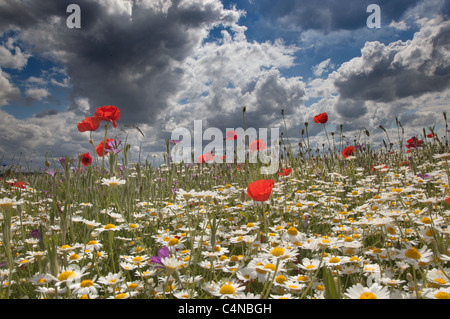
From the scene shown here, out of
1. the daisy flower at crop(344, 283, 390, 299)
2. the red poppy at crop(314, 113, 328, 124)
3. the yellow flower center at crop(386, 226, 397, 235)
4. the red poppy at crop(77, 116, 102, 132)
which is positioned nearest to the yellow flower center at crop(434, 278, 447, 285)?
the daisy flower at crop(344, 283, 390, 299)

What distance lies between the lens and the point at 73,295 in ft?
4.59

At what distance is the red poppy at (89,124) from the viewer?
Result: 320 cm

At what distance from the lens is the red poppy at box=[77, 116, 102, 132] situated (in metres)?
3.20

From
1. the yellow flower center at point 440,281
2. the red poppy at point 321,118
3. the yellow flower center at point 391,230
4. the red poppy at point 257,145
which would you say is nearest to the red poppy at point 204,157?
the red poppy at point 257,145

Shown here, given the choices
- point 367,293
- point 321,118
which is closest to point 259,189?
point 367,293

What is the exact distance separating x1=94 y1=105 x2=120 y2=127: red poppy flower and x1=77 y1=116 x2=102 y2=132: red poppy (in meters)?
0.07

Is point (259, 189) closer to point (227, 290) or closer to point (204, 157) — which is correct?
point (227, 290)

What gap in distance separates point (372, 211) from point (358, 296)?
1.47 metres

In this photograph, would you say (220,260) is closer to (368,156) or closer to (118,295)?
(118,295)

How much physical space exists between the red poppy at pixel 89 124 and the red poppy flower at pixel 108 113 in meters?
0.07

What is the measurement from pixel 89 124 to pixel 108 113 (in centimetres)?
30

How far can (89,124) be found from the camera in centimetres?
325

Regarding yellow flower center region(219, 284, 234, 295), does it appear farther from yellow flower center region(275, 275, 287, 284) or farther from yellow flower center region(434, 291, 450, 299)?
yellow flower center region(434, 291, 450, 299)
